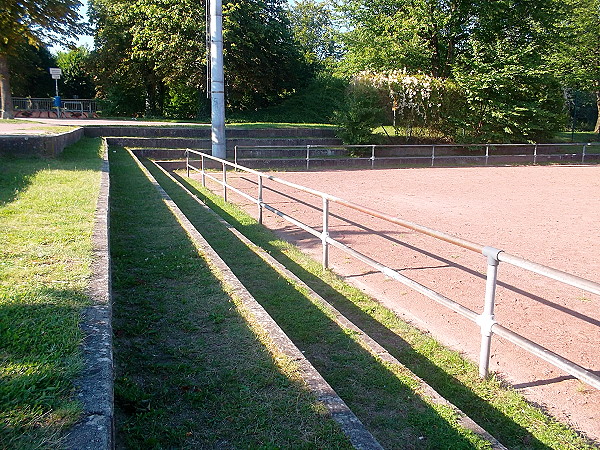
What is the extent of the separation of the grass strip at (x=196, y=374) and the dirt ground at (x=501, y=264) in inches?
69.7

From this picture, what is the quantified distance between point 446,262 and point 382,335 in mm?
2568

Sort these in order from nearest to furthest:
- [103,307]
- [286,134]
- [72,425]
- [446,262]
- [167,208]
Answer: [72,425]
[103,307]
[446,262]
[167,208]
[286,134]

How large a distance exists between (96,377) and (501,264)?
18.8 feet

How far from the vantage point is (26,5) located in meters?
15.3

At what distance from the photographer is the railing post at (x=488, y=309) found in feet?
11.2

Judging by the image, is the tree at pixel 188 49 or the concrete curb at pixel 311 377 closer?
the concrete curb at pixel 311 377

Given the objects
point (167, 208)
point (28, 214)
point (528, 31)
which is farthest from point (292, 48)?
point (28, 214)

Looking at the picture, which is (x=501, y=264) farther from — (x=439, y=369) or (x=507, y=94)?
(x=507, y=94)

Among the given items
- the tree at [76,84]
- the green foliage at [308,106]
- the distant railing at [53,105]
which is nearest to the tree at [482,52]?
the green foliage at [308,106]

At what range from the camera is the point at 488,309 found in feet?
11.6

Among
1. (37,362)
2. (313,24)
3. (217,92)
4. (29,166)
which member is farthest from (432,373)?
(313,24)

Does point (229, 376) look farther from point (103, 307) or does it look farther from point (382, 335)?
point (382, 335)

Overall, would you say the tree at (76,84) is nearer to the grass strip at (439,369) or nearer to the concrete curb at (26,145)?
the concrete curb at (26,145)

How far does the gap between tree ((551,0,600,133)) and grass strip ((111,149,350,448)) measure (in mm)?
30626
